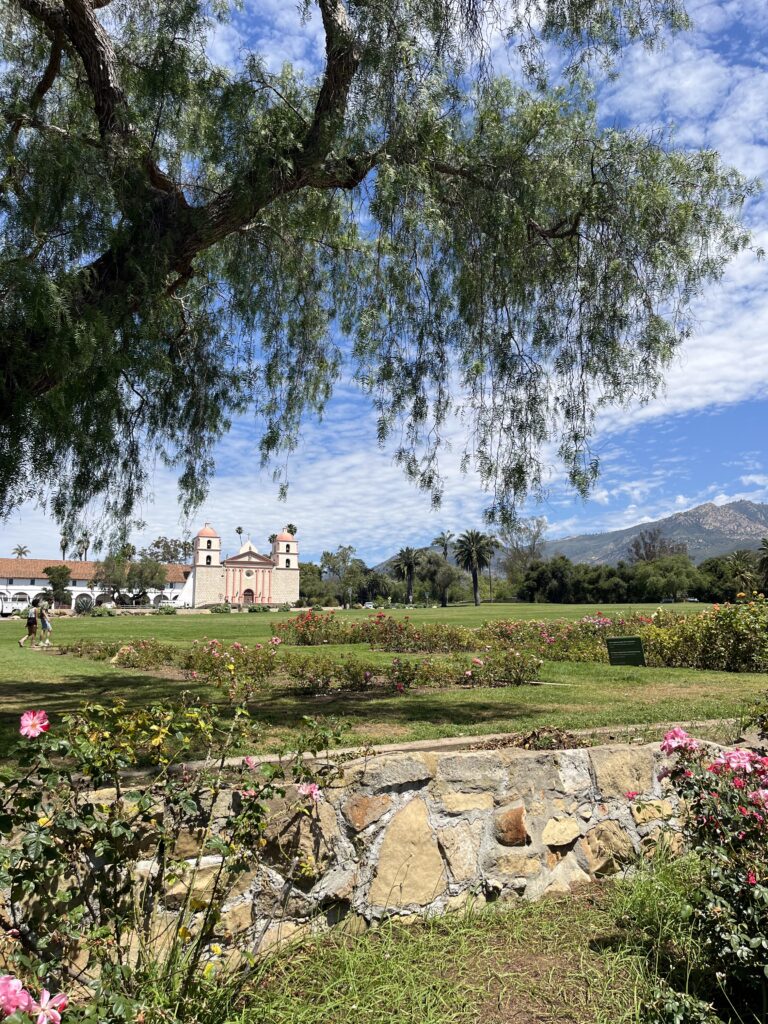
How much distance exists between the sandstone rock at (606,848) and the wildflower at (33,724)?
9.92ft

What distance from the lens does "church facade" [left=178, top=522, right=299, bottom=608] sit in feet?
245

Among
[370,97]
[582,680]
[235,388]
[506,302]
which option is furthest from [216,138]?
[582,680]

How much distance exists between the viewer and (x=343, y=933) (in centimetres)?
326

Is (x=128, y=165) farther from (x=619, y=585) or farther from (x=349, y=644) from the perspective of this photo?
(x=619, y=585)

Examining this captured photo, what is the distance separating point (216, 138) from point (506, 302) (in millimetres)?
2731

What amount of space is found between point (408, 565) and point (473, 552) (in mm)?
10090

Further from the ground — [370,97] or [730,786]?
[370,97]

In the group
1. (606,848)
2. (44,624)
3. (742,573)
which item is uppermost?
(742,573)

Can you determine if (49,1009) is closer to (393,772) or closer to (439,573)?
(393,772)

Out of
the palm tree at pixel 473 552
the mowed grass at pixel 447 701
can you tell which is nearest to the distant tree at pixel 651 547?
the palm tree at pixel 473 552

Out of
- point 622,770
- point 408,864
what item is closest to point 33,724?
point 408,864

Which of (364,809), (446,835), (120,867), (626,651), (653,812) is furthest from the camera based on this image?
(626,651)

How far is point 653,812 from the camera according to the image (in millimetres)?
4297

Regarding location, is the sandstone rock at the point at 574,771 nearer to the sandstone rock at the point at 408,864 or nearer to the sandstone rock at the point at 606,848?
the sandstone rock at the point at 606,848
